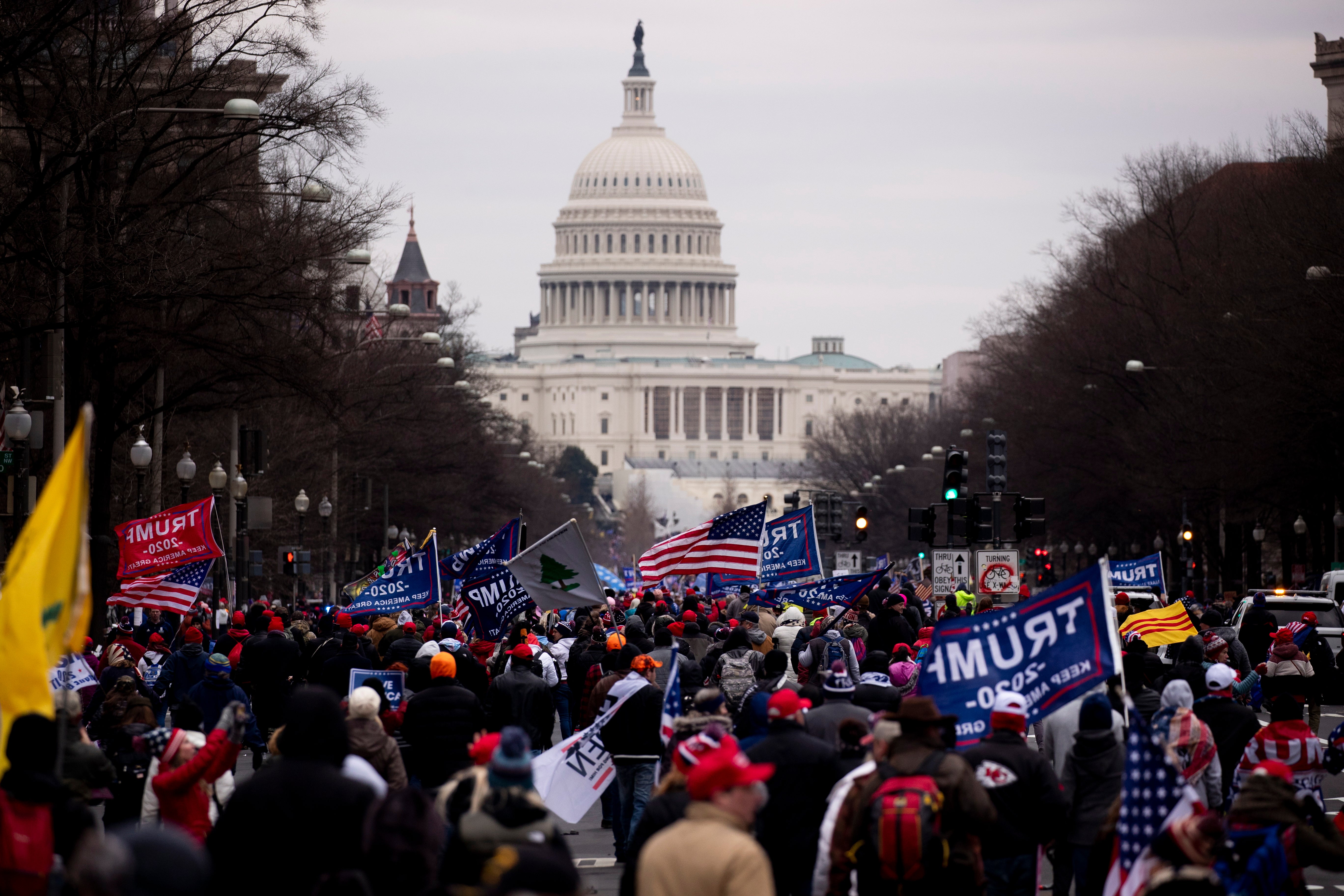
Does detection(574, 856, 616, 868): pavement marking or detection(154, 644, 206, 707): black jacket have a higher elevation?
detection(154, 644, 206, 707): black jacket

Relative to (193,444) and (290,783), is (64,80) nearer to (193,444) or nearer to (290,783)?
(290,783)

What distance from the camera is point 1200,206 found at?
59.3 m

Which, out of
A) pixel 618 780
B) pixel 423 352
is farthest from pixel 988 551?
pixel 423 352

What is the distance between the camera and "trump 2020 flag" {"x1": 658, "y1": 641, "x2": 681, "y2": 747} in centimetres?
1181

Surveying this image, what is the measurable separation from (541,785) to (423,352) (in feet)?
169

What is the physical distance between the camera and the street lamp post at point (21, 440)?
24656mm

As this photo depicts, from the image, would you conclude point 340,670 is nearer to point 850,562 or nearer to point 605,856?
point 605,856

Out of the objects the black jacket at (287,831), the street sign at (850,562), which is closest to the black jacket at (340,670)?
the black jacket at (287,831)

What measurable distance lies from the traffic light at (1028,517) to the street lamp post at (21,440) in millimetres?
11258

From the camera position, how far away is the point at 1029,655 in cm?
1096

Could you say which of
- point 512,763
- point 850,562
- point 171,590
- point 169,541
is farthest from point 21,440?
point 850,562

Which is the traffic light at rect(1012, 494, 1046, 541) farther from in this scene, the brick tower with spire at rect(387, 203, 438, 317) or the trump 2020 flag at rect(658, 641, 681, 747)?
the brick tower with spire at rect(387, 203, 438, 317)

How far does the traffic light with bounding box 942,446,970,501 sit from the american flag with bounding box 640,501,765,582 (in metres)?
3.79

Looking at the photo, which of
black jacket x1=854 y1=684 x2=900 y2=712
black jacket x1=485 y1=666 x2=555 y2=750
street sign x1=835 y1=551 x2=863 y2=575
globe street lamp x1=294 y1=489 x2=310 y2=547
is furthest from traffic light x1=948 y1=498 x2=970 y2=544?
street sign x1=835 y1=551 x2=863 y2=575
